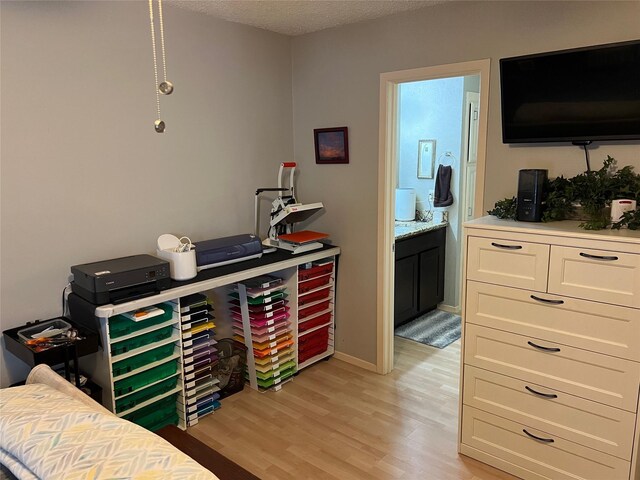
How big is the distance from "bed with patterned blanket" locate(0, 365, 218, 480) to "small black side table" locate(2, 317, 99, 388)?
556 millimetres

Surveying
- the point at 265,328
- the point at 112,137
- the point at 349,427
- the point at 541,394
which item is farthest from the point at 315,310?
the point at 112,137

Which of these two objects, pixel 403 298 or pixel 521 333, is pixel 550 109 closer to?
pixel 521 333

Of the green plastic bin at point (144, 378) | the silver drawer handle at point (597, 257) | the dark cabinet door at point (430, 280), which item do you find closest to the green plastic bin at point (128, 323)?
the green plastic bin at point (144, 378)

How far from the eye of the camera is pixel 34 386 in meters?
1.76

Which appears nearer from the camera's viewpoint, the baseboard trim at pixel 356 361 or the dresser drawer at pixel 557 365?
the dresser drawer at pixel 557 365

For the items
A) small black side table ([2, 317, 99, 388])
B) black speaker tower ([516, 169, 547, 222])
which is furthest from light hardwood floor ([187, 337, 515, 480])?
black speaker tower ([516, 169, 547, 222])

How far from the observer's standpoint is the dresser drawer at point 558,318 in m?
1.99

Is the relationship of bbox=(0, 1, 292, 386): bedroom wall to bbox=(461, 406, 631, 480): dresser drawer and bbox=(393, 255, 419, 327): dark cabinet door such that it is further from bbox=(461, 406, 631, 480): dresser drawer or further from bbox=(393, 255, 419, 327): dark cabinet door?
bbox=(461, 406, 631, 480): dresser drawer

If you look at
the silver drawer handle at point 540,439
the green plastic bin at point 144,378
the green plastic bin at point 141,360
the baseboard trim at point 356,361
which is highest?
the green plastic bin at point 141,360

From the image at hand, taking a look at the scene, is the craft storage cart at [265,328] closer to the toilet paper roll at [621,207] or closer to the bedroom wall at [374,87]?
the bedroom wall at [374,87]

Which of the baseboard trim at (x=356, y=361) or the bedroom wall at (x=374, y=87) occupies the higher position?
the bedroom wall at (x=374, y=87)

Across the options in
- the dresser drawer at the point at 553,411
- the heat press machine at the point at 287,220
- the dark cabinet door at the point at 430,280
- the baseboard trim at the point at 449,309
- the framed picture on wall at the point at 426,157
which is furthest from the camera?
the baseboard trim at the point at 449,309

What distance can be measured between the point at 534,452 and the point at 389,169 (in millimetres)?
1881

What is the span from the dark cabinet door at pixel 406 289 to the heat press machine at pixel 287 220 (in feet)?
3.02
